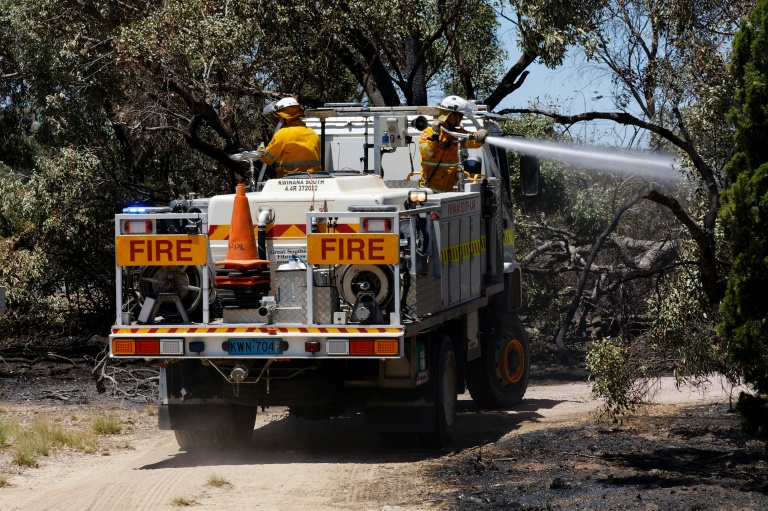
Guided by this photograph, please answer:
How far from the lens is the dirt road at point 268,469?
8500 millimetres

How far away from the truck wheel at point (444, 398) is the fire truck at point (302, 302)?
2 cm

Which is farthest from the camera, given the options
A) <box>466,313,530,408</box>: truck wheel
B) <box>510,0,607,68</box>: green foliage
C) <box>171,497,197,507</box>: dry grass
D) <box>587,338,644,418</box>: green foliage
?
<box>510,0,607,68</box>: green foliage

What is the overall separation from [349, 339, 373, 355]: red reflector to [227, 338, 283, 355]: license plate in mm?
588

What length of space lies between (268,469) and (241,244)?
1875 millimetres

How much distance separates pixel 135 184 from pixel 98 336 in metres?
2.30

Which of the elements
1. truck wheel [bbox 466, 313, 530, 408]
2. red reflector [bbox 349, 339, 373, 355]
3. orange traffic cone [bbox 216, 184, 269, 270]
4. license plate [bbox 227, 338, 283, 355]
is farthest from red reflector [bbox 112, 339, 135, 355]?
truck wheel [bbox 466, 313, 530, 408]

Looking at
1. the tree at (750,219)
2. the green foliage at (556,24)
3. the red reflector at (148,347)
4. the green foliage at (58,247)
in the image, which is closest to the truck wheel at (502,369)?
the green foliage at (556,24)

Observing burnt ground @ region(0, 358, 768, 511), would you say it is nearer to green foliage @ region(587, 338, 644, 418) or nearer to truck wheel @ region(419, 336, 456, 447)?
truck wheel @ region(419, 336, 456, 447)

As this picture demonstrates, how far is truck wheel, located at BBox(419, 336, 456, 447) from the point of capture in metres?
10.4

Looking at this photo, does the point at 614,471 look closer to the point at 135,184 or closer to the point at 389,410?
the point at 389,410

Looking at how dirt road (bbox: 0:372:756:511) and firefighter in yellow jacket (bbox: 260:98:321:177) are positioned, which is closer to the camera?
dirt road (bbox: 0:372:756:511)

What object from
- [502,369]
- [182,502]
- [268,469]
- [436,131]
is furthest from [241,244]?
[502,369]

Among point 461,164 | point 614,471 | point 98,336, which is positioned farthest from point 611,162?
point 98,336

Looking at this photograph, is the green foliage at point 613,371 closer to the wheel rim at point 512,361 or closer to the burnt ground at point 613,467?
the burnt ground at point 613,467
